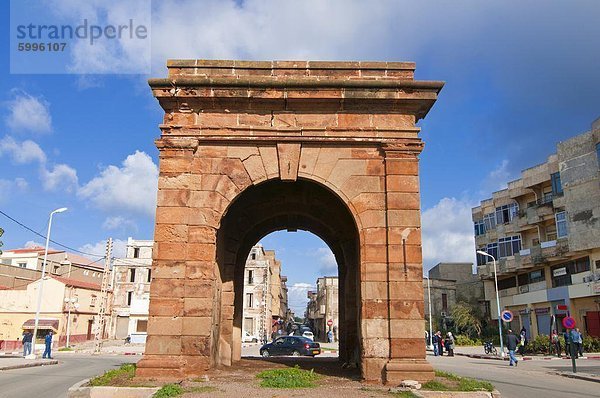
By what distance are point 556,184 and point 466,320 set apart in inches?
610

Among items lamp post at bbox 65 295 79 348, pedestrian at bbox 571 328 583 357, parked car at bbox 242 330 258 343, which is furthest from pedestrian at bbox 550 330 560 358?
lamp post at bbox 65 295 79 348

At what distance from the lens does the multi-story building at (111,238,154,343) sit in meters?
54.7

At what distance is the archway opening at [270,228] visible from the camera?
14.2 meters

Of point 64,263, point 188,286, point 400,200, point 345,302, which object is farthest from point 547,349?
point 64,263

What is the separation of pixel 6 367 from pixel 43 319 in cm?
2320

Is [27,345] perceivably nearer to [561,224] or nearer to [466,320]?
[466,320]

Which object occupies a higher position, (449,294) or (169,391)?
(449,294)

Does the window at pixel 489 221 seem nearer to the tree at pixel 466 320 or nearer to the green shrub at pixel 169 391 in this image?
the tree at pixel 466 320

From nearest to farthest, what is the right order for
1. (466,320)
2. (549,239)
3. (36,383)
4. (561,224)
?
(36,383) → (561,224) → (549,239) → (466,320)

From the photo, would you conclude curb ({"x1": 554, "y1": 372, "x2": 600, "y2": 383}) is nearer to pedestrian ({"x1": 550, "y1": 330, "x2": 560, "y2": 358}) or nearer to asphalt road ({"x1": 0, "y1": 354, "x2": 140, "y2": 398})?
pedestrian ({"x1": 550, "y1": 330, "x2": 560, "y2": 358})

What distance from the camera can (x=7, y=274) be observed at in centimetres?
4747

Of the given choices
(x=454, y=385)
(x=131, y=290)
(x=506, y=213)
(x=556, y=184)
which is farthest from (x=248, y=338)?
(x=454, y=385)

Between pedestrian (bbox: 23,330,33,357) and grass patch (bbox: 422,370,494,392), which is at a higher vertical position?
grass patch (bbox: 422,370,494,392)

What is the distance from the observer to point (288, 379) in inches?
415
